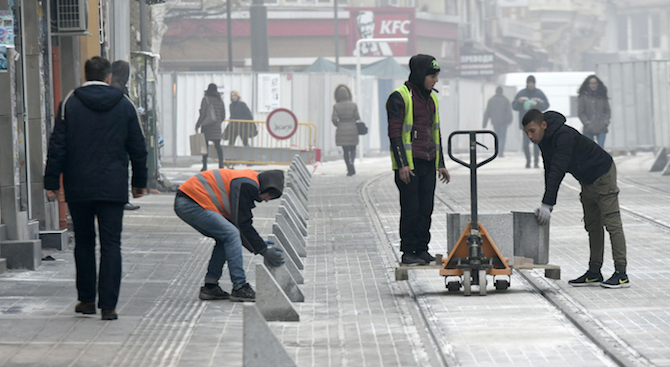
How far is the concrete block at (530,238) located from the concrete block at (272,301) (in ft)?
6.70

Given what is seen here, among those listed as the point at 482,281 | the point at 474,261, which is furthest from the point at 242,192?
the point at 482,281

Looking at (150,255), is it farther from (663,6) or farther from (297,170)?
(663,6)

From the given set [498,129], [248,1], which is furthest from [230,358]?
[248,1]

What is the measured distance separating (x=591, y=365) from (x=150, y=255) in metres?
5.75

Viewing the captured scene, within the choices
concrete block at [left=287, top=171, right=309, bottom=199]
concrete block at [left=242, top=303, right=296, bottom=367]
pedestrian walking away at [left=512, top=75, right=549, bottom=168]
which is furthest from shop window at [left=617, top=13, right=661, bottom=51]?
concrete block at [left=242, top=303, right=296, bottom=367]

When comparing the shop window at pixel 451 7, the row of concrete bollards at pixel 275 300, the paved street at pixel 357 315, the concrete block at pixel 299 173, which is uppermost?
the shop window at pixel 451 7

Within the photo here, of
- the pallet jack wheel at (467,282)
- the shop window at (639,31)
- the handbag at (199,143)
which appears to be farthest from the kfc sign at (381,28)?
the pallet jack wheel at (467,282)

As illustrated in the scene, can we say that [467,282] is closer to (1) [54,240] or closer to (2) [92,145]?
(2) [92,145]

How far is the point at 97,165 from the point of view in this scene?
7.29 m

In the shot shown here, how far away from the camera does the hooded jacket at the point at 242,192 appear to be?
7.68 metres

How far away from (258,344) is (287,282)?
2502mm

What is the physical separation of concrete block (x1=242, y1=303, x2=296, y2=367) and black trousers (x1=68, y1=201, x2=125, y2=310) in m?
1.97

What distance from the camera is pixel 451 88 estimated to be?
1529 inches

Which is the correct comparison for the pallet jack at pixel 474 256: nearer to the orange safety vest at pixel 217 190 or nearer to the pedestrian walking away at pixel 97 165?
the orange safety vest at pixel 217 190
